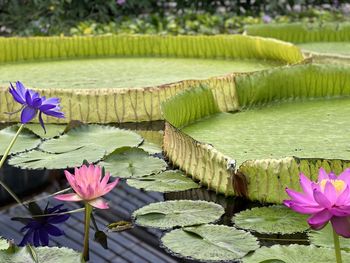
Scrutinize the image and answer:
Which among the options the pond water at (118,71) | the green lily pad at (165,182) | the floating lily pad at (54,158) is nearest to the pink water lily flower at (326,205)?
the green lily pad at (165,182)

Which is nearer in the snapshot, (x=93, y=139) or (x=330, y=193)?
(x=330, y=193)

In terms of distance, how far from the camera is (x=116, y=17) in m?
5.61

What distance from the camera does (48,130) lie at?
2.09 metres

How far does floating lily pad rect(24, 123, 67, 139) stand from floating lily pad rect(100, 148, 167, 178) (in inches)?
10.6

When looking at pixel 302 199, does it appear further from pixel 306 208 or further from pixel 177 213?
pixel 177 213

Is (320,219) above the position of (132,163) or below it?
above

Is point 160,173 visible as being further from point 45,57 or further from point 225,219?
point 45,57

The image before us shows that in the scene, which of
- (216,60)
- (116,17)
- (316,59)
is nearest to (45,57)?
(216,60)

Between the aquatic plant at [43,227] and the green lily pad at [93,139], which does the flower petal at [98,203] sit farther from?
the green lily pad at [93,139]

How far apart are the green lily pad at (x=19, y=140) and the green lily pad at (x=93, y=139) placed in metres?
0.04

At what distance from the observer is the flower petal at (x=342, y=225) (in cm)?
96

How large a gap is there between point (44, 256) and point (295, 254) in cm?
39

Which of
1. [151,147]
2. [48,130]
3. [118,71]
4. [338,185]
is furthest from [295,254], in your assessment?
[118,71]

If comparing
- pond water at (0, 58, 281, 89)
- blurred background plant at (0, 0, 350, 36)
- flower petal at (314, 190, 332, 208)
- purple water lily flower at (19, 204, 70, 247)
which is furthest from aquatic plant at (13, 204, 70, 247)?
blurred background plant at (0, 0, 350, 36)
